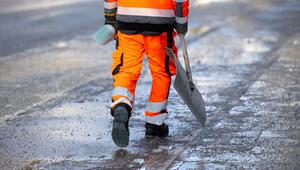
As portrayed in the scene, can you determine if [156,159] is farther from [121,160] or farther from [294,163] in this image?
[294,163]

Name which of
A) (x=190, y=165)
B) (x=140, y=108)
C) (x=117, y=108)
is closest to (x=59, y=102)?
(x=140, y=108)

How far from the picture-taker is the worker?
6.69 meters

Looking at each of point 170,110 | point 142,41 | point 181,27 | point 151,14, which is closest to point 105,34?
point 142,41

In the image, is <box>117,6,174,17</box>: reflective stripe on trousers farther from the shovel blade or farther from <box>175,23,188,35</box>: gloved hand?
the shovel blade

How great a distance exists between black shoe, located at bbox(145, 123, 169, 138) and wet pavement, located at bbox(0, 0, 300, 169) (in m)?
0.07

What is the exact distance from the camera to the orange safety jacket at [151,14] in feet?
21.9

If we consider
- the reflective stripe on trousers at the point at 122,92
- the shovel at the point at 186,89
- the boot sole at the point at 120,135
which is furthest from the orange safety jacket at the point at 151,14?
the boot sole at the point at 120,135

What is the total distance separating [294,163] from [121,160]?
49.7 inches

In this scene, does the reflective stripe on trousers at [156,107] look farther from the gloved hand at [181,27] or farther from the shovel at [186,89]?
the gloved hand at [181,27]

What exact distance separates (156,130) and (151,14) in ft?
3.16

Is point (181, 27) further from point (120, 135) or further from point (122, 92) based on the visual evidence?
point (120, 135)

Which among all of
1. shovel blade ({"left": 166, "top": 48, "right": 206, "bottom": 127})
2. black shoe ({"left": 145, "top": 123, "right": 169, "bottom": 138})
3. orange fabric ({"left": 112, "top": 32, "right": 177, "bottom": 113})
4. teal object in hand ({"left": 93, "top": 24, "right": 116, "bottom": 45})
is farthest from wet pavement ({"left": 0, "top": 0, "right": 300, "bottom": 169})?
teal object in hand ({"left": 93, "top": 24, "right": 116, "bottom": 45})

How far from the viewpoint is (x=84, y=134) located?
7.10m

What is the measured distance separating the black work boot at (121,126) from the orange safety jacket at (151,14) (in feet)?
2.14
